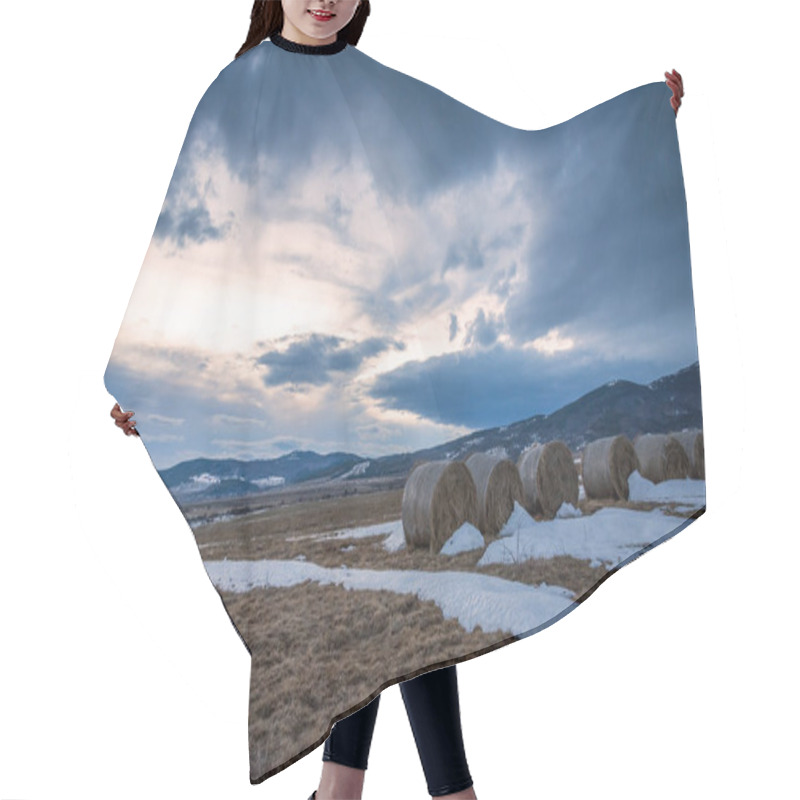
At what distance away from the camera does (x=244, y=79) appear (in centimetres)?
294

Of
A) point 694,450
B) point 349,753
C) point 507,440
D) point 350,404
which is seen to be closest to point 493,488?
point 507,440

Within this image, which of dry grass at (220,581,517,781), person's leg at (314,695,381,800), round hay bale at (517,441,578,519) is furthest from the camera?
person's leg at (314,695,381,800)

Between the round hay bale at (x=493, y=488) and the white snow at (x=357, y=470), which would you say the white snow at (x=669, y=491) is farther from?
the white snow at (x=357, y=470)

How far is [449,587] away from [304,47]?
119cm

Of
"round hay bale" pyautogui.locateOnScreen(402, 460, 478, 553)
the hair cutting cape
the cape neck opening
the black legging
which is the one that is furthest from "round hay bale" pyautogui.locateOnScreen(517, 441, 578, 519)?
the cape neck opening

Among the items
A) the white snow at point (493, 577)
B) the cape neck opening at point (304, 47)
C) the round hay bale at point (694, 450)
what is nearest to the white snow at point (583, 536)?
the white snow at point (493, 577)

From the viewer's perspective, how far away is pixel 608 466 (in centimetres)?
300

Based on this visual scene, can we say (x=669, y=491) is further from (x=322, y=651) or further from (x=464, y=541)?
(x=322, y=651)

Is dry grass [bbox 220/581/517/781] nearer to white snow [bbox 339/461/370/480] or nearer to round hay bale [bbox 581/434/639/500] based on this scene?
white snow [bbox 339/461/370/480]

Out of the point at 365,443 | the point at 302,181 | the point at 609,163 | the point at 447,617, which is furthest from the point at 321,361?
the point at 609,163

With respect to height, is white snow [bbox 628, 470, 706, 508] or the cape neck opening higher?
the cape neck opening

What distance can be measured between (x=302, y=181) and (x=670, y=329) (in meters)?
0.88

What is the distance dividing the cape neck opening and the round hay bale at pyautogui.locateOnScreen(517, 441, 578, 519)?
97cm

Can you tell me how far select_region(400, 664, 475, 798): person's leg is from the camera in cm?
310
